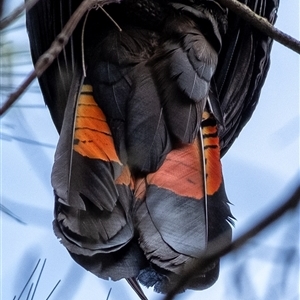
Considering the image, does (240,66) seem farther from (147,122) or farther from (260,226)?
(260,226)

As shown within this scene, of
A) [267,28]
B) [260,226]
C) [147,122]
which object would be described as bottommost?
[147,122]

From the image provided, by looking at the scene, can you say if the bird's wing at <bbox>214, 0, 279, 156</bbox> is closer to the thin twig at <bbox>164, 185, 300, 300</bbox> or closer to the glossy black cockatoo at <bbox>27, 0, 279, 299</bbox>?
the glossy black cockatoo at <bbox>27, 0, 279, 299</bbox>

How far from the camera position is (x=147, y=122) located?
9.21ft

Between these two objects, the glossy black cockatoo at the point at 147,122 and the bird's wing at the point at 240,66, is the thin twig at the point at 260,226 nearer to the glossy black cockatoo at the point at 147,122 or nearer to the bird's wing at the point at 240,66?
the glossy black cockatoo at the point at 147,122

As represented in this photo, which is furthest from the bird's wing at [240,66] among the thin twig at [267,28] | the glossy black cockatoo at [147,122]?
the thin twig at [267,28]

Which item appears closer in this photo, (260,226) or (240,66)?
(260,226)

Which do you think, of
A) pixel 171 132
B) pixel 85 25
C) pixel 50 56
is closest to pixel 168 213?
pixel 171 132

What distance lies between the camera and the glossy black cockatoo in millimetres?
2439

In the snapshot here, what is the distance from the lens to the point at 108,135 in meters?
2.77

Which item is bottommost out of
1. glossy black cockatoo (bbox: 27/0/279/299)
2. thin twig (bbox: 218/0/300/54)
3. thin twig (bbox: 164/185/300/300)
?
glossy black cockatoo (bbox: 27/0/279/299)

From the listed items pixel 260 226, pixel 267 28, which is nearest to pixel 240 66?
pixel 267 28

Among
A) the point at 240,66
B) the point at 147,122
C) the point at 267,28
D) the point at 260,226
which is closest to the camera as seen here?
the point at 260,226

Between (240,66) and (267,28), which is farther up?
(267,28)

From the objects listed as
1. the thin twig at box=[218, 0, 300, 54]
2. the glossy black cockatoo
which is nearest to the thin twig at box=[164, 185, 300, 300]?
the thin twig at box=[218, 0, 300, 54]
